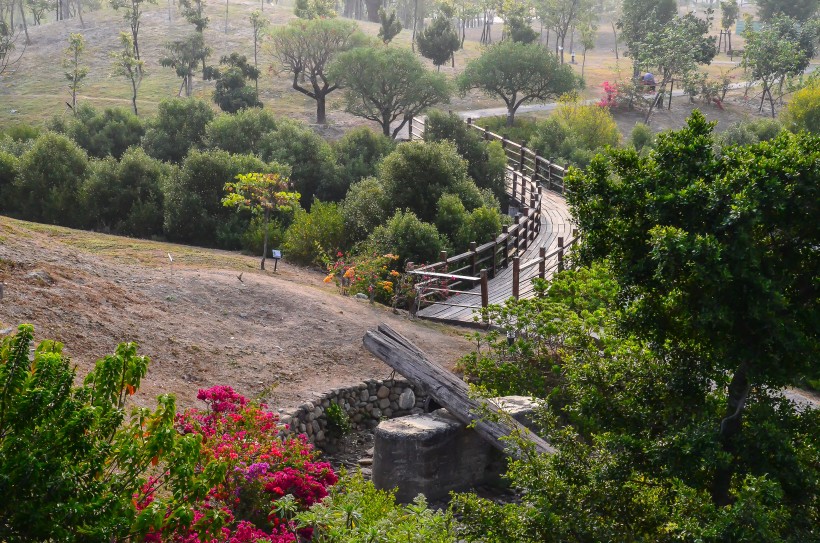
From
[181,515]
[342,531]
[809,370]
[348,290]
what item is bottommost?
[348,290]

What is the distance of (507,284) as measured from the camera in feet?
67.9

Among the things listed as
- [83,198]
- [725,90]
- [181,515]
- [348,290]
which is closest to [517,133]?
[725,90]

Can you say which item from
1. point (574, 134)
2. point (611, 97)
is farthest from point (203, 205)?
point (611, 97)

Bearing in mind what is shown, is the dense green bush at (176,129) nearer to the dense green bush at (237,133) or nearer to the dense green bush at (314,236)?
the dense green bush at (237,133)

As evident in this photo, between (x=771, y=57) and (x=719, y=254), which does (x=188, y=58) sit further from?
(x=719, y=254)

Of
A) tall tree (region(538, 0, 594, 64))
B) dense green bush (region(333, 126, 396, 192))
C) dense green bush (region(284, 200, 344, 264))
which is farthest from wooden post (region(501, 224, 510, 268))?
tall tree (region(538, 0, 594, 64))

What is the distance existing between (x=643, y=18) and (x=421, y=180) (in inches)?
1699

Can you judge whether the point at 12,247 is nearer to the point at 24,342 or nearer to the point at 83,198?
the point at 24,342

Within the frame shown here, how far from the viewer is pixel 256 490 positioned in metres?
9.31

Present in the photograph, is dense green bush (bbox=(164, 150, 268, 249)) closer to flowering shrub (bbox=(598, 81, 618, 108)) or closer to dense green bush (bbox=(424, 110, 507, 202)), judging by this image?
dense green bush (bbox=(424, 110, 507, 202))

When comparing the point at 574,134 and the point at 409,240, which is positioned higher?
the point at 574,134

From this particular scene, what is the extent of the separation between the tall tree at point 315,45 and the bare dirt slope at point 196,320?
1204 inches

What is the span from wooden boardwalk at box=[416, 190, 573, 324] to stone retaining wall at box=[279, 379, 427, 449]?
7.03 feet

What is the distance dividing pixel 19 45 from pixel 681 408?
65523 mm
